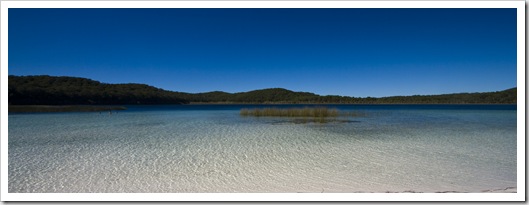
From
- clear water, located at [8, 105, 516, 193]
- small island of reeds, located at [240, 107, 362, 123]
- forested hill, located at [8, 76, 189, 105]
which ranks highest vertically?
forested hill, located at [8, 76, 189, 105]

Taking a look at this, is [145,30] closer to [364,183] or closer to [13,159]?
[13,159]

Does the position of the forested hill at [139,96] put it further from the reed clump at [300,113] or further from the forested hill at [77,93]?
the reed clump at [300,113]

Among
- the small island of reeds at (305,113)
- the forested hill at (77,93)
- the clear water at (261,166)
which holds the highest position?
the forested hill at (77,93)

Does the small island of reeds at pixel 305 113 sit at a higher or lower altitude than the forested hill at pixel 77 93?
lower

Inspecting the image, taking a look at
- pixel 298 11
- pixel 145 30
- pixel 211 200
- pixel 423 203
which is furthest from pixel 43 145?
pixel 423 203

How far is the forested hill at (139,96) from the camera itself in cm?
1450

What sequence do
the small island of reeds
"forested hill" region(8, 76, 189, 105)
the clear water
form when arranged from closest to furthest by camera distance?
the clear water < "forested hill" region(8, 76, 189, 105) < the small island of reeds

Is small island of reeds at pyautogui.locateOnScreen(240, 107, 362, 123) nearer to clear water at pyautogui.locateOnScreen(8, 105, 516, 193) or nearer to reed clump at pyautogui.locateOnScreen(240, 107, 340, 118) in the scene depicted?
reed clump at pyautogui.locateOnScreen(240, 107, 340, 118)

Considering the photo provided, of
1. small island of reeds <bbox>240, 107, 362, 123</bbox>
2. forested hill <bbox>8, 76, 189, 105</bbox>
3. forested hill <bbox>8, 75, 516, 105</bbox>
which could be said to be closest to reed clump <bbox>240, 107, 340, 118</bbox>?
small island of reeds <bbox>240, 107, 362, 123</bbox>

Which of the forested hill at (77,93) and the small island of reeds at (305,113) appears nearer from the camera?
the forested hill at (77,93)

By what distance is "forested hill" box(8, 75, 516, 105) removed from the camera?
1450 centimetres

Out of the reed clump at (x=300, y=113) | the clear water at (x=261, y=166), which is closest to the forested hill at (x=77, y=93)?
the clear water at (x=261, y=166)

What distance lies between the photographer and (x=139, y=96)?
38344 millimetres

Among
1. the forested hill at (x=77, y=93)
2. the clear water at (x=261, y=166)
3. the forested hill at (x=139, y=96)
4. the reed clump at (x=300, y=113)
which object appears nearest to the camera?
the clear water at (x=261, y=166)
